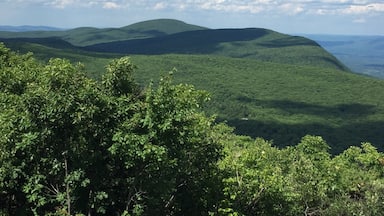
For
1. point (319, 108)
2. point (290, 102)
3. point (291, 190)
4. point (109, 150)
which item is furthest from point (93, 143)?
point (290, 102)

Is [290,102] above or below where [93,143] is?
below

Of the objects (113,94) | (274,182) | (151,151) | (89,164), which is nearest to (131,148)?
(151,151)

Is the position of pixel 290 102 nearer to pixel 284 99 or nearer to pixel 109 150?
pixel 284 99

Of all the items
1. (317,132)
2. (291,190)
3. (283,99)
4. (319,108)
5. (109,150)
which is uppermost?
(109,150)

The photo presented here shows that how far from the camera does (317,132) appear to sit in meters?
139

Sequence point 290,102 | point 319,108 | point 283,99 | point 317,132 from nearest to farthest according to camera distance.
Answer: point 317,132 → point 319,108 → point 290,102 → point 283,99

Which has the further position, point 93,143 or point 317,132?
point 317,132

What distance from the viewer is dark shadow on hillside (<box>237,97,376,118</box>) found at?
159000 millimetres

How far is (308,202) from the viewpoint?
70.9 feet

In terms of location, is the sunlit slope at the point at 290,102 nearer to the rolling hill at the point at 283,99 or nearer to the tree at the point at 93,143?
the rolling hill at the point at 283,99

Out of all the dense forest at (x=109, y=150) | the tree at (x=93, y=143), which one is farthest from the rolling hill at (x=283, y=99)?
the tree at (x=93, y=143)

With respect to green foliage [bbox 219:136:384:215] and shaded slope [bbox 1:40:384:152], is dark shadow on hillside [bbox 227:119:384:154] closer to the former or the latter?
shaded slope [bbox 1:40:384:152]

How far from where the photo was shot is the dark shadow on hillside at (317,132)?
127 meters

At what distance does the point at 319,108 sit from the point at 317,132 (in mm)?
31116
